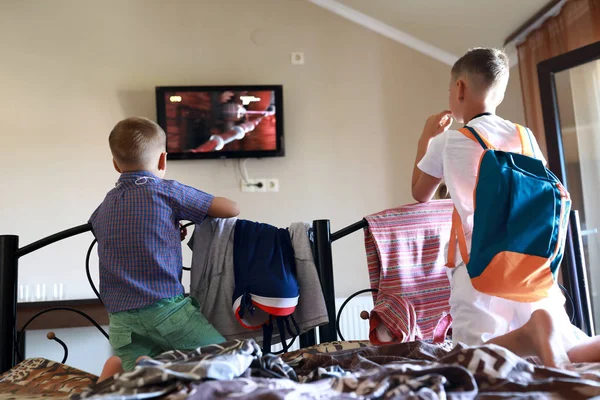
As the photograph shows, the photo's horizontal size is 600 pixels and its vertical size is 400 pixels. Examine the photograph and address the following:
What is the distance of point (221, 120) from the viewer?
12.3ft

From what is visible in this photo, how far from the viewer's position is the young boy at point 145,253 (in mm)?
1624

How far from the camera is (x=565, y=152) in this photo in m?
2.73

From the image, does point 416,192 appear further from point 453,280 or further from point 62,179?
point 62,179

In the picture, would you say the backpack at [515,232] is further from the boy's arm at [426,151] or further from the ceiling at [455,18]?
the ceiling at [455,18]

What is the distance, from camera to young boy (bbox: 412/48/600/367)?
131cm

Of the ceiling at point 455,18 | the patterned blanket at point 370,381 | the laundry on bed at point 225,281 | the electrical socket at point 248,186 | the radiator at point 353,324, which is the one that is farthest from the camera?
the electrical socket at point 248,186

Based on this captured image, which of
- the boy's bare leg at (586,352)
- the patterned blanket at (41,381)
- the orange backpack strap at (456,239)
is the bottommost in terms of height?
the patterned blanket at (41,381)

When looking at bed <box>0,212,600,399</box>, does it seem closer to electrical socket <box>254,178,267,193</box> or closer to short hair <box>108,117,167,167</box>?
short hair <box>108,117,167,167</box>

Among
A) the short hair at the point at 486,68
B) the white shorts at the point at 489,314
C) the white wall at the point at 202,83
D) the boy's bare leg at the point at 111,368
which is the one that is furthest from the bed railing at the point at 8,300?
the white wall at the point at 202,83

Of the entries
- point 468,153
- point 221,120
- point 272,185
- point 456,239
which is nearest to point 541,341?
point 456,239

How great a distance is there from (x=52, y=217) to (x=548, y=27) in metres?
3.25

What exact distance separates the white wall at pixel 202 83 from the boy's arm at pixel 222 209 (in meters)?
2.03

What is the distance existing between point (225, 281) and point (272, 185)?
208 centimetres

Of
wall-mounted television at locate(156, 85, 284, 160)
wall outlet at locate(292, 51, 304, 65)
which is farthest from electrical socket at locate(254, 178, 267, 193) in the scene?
wall outlet at locate(292, 51, 304, 65)
